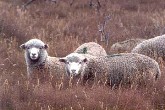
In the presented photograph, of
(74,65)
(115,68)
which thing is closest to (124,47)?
(115,68)

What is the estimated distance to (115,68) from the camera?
6.84m

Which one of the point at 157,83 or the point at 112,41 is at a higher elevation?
the point at 112,41

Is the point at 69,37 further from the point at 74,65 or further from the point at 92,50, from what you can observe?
the point at 74,65

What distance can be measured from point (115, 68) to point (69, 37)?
3914mm

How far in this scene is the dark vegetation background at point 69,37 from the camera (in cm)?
558

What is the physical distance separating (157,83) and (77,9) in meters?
8.61

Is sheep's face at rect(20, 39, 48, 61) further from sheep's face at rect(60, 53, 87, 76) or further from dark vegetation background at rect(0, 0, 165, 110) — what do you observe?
sheep's face at rect(60, 53, 87, 76)

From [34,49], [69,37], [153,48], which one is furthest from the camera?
[69,37]

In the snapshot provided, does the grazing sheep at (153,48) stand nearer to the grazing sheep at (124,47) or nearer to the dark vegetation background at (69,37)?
the grazing sheep at (124,47)

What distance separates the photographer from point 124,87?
20.9 ft

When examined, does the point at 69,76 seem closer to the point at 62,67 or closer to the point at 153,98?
the point at 62,67

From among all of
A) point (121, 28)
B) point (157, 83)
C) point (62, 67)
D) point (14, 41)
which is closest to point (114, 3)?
point (121, 28)

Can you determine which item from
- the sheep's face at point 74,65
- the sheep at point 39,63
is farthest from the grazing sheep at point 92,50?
the sheep's face at point 74,65

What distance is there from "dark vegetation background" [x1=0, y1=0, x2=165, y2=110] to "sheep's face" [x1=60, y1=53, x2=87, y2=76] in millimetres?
399
